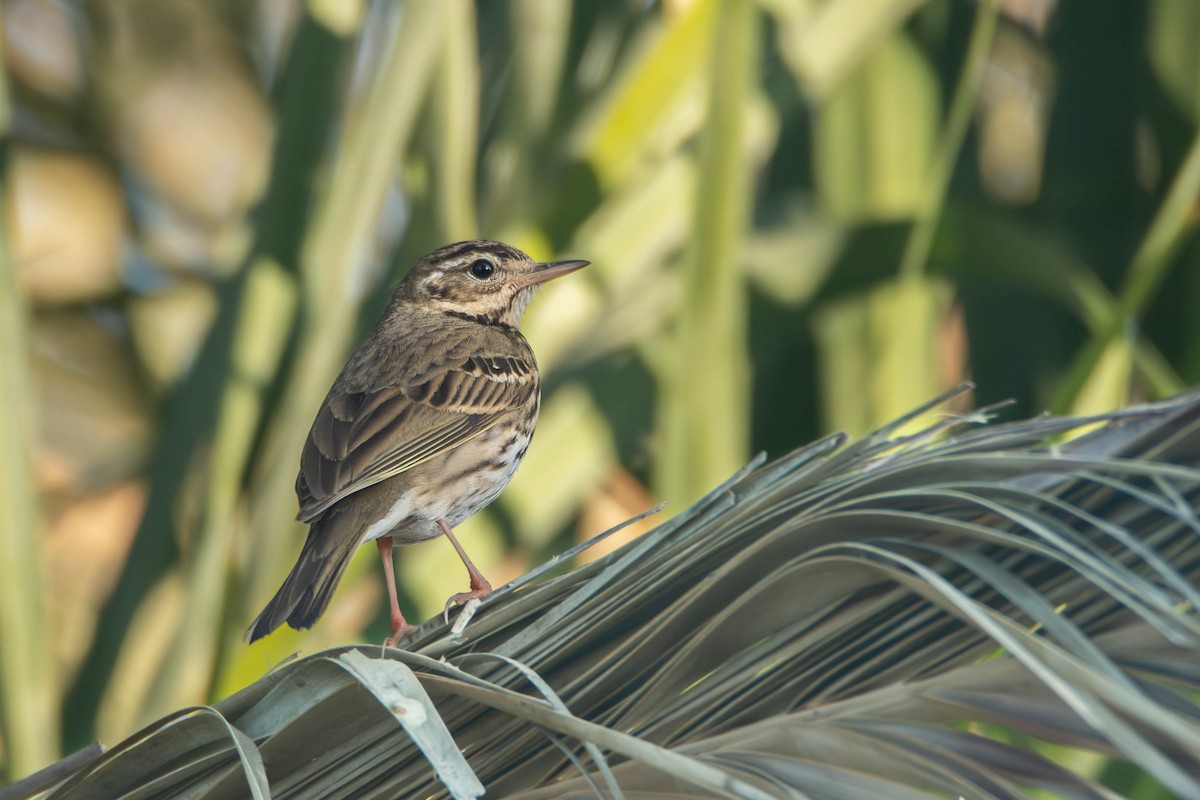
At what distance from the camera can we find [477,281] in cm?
349

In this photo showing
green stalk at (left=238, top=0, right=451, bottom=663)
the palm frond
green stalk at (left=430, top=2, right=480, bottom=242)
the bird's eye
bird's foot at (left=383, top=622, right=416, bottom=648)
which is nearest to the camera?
the palm frond

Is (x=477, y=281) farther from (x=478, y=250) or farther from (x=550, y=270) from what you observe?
(x=550, y=270)

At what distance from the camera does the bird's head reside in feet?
10.8

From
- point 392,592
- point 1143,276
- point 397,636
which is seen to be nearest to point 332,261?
point 392,592

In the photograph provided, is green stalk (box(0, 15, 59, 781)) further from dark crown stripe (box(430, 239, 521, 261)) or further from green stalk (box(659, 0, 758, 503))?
green stalk (box(659, 0, 758, 503))

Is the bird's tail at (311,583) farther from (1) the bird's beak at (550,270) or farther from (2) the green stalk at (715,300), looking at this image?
(1) the bird's beak at (550,270)

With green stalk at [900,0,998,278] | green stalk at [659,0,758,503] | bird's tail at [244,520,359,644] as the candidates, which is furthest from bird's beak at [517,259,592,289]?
bird's tail at [244,520,359,644]

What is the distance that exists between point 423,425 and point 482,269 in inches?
27.8

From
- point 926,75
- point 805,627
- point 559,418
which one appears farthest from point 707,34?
point 805,627

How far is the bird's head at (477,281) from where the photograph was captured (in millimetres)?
3305

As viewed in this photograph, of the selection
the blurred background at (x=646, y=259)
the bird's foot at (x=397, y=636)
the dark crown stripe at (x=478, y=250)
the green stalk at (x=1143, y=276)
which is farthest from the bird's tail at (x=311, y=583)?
the green stalk at (x=1143, y=276)

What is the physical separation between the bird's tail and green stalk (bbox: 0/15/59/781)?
685 millimetres

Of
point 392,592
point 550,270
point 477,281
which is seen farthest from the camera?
point 477,281

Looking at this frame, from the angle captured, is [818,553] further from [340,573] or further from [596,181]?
[596,181]
